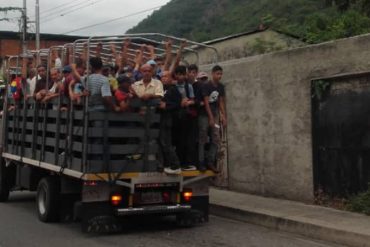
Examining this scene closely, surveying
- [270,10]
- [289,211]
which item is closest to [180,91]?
[289,211]

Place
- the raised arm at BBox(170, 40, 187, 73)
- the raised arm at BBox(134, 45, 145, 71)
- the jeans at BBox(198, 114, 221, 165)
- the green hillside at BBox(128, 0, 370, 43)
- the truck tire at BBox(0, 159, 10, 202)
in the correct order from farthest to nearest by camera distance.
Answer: the green hillside at BBox(128, 0, 370, 43) < the truck tire at BBox(0, 159, 10, 202) < the raised arm at BBox(134, 45, 145, 71) < the raised arm at BBox(170, 40, 187, 73) < the jeans at BBox(198, 114, 221, 165)

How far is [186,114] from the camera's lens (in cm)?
883

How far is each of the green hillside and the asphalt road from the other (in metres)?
5.61

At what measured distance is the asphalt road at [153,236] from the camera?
7801 millimetres

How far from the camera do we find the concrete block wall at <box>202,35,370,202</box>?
974 cm

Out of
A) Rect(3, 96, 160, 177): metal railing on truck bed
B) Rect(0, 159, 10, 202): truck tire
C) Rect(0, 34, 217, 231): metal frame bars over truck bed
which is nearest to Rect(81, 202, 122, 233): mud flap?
Rect(0, 34, 217, 231): metal frame bars over truck bed

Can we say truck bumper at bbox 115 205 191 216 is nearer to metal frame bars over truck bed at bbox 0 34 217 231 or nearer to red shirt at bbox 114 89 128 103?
metal frame bars over truck bed at bbox 0 34 217 231

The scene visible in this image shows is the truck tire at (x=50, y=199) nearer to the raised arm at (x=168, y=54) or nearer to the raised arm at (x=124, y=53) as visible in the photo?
the raised arm at (x=124, y=53)

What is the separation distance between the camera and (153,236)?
831 cm

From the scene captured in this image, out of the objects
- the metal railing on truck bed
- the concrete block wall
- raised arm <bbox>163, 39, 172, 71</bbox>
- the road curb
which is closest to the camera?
the road curb

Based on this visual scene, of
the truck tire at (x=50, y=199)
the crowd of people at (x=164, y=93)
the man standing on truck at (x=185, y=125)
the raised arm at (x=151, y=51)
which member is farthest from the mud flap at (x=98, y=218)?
the raised arm at (x=151, y=51)

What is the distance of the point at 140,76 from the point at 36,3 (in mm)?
31445

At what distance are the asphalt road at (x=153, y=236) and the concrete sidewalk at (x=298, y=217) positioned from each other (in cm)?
18

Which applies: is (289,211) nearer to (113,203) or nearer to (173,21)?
(113,203)
